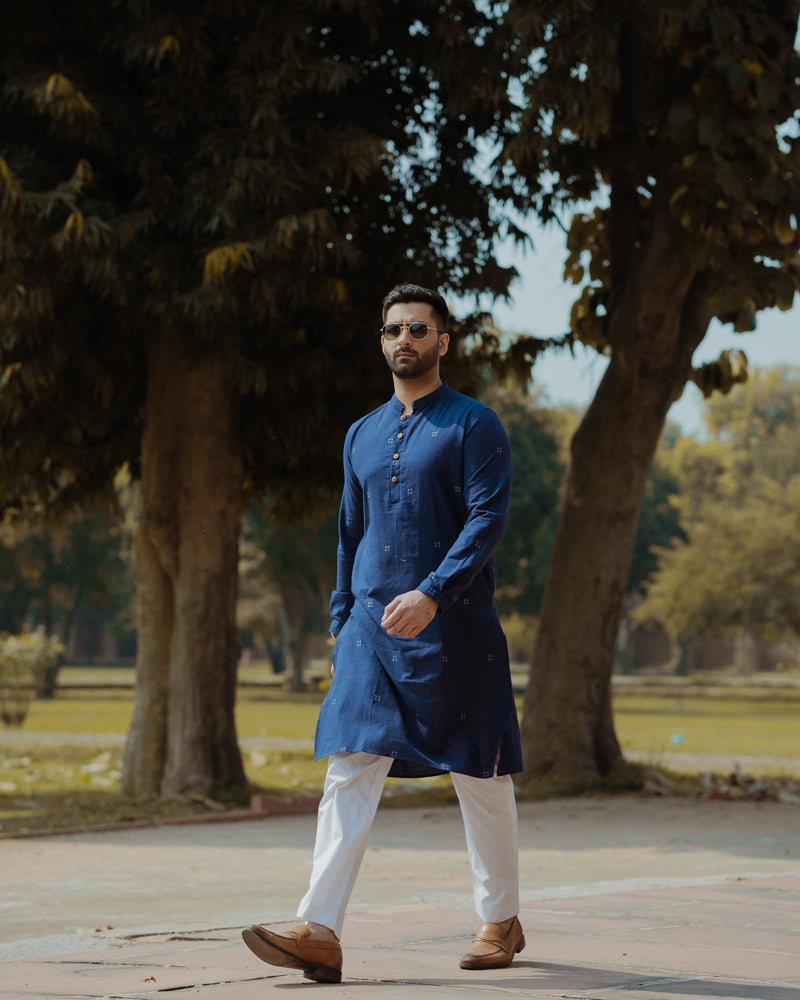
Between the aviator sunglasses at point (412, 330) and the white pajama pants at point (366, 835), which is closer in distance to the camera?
the white pajama pants at point (366, 835)

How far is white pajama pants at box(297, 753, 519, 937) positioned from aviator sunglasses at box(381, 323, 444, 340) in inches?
53.4

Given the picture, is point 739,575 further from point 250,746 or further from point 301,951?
point 301,951

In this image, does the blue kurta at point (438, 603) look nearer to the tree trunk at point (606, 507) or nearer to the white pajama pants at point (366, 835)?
the white pajama pants at point (366, 835)

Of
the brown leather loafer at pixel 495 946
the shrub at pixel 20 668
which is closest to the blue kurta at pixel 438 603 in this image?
the brown leather loafer at pixel 495 946

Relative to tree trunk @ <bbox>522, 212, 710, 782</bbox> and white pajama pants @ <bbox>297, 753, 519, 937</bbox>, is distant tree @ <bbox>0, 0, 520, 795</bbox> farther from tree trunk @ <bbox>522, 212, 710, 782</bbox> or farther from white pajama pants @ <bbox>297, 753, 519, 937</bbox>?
white pajama pants @ <bbox>297, 753, 519, 937</bbox>

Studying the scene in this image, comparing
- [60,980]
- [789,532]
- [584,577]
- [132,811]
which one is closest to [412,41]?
[584,577]

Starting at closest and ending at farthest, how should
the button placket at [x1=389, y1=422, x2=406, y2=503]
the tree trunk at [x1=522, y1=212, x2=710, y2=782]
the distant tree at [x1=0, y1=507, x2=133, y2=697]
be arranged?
the button placket at [x1=389, y1=422, x2=406, y2=503] < the tree trunk at [x1=522, y1=212, x2=710, y2=782] < the distant tree at [x1=0, y1=507, x2=133, y2=697]

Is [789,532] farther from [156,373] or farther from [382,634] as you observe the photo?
[382,634]

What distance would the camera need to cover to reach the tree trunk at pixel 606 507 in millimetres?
13805

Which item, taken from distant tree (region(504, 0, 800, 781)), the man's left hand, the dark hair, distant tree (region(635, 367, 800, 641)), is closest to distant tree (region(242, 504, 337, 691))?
distant tree (region(635, 367, 800, 641))

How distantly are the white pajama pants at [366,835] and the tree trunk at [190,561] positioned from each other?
26.9 feet

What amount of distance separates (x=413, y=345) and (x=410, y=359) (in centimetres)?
5

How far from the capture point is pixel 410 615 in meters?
4.50

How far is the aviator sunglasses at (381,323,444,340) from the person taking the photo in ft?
16.2
